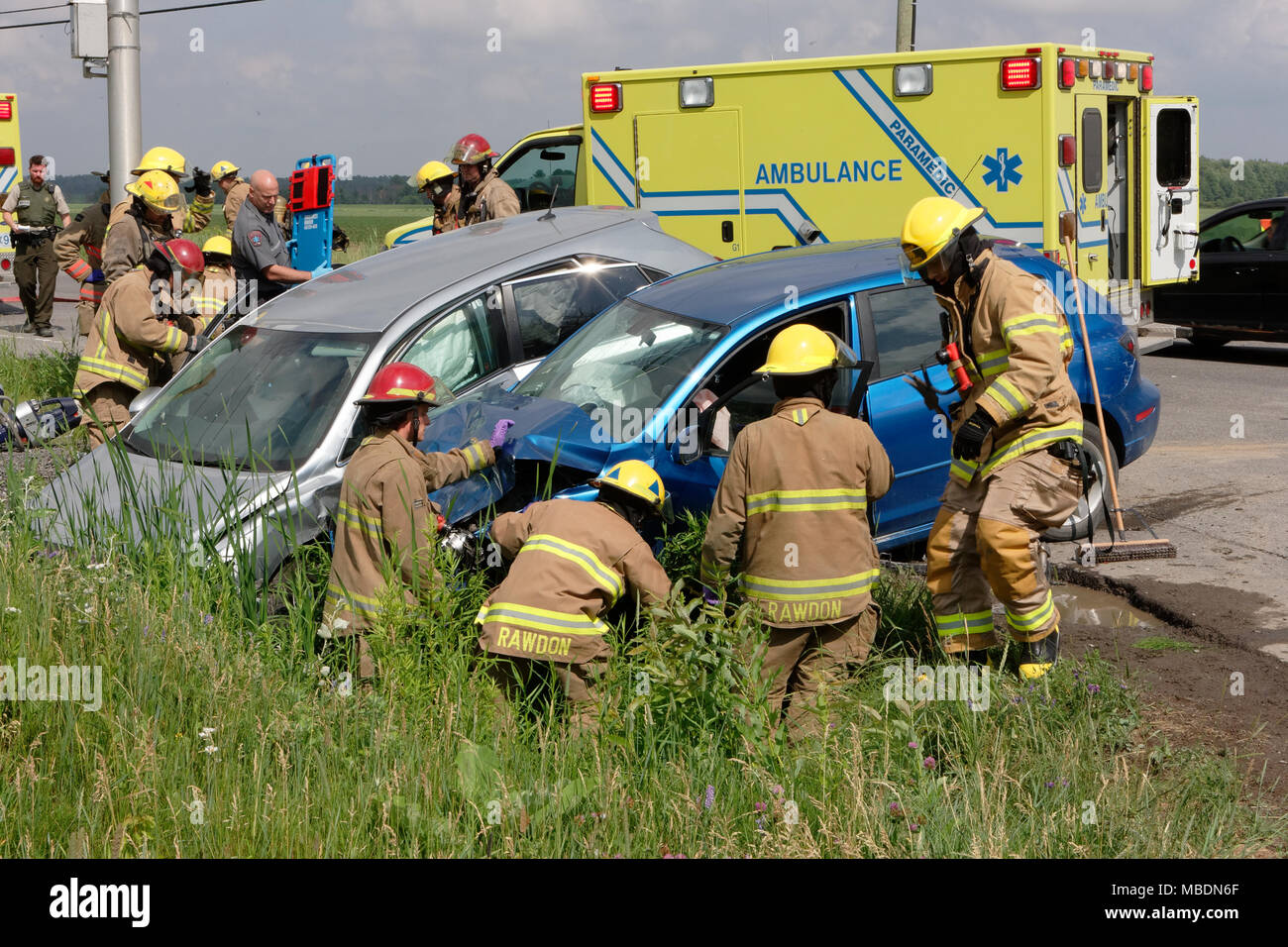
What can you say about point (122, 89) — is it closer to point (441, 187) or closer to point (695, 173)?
point (441, 187)

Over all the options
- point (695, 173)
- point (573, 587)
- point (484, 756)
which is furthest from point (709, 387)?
point (695, 173)

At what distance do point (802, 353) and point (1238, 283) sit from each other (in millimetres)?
10092

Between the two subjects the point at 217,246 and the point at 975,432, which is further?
the point at 217,246

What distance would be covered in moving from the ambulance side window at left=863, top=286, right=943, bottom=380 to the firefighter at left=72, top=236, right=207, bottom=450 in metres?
4.06

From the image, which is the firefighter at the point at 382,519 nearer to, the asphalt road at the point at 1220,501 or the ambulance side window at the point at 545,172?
the asphalt road at the point at 1220,501

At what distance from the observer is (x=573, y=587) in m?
4.66

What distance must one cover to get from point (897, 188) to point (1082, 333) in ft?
12.1

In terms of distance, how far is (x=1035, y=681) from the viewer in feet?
15.2

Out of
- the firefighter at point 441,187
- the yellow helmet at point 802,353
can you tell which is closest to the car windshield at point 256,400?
the yellow helmet at point 802,353

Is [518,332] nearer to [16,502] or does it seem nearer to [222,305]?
[16,502]

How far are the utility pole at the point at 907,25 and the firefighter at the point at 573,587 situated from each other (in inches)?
528

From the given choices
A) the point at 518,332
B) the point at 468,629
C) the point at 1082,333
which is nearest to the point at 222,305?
the point at 518,332
